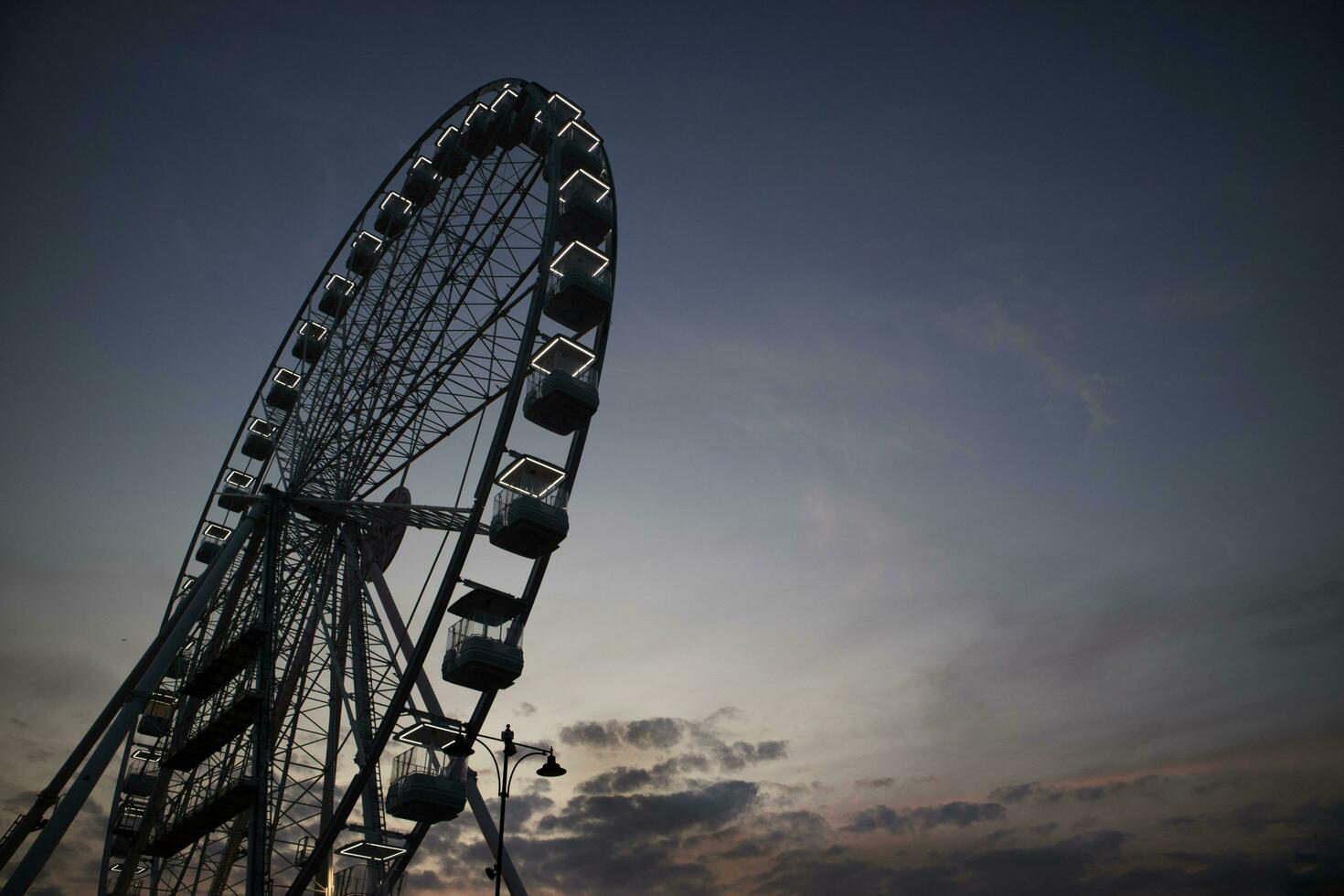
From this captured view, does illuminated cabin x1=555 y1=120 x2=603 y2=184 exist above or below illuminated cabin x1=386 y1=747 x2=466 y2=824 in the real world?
above

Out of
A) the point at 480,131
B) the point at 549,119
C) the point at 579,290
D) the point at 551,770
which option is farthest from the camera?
the point at 480,131

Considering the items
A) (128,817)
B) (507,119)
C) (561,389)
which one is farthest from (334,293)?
(128,817)

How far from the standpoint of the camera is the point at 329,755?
29281mm

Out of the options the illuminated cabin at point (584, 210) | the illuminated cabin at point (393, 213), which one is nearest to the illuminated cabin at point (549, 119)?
the illuminated cabin at point (584, 210)

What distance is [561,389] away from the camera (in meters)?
25.3

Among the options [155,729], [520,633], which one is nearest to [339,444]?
[520,633]

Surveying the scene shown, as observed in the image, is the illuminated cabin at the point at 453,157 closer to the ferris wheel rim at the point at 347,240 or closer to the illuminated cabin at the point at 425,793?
the ferris wheel rim at the point at 347,240

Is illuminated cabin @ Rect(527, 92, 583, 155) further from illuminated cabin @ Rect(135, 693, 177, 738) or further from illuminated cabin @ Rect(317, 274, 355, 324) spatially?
illuminated cabin @ Rect(135, 693, 177, 738)

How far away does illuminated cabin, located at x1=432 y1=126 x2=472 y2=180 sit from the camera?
32.9m

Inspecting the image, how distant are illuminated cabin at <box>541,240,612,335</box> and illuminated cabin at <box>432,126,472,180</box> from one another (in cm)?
815

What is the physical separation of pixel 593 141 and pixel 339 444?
11.9 metres

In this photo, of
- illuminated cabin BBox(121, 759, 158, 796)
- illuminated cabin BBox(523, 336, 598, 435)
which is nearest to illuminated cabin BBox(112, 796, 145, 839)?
illuminated cabin BBox(121, 759, 158, 796)

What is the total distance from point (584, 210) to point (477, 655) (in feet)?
40.9

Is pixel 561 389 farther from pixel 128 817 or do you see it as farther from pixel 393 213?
pixel 128 817
